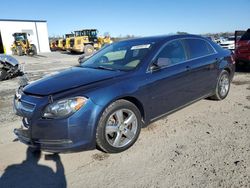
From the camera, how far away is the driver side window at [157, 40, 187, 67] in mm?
4289

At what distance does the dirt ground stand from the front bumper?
0.33 m

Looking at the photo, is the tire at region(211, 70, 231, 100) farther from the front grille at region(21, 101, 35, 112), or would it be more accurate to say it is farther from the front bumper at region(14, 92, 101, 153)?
the front grille at region(21, 101, 35, 112)

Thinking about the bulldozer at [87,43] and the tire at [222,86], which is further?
the bulldozer at [87,43]

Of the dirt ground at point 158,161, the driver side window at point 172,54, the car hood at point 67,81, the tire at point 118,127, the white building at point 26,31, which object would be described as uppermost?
the white building at point 26,31

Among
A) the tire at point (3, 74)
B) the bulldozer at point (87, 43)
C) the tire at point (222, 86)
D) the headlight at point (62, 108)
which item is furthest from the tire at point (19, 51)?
the headlight at point (62, 108)

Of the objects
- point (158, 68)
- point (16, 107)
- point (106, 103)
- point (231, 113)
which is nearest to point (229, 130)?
point (231, 113)

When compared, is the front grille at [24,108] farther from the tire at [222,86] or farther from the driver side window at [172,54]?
the tire at [222,86]

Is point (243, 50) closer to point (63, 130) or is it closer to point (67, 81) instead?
point (67, 81)

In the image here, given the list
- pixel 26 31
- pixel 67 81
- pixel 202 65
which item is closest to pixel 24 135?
pixel 67 81

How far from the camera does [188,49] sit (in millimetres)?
5016

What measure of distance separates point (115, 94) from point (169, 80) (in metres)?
1.18

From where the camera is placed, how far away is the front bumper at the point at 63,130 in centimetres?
327

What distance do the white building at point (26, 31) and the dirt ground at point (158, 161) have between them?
35146mm

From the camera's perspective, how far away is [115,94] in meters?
3.60
